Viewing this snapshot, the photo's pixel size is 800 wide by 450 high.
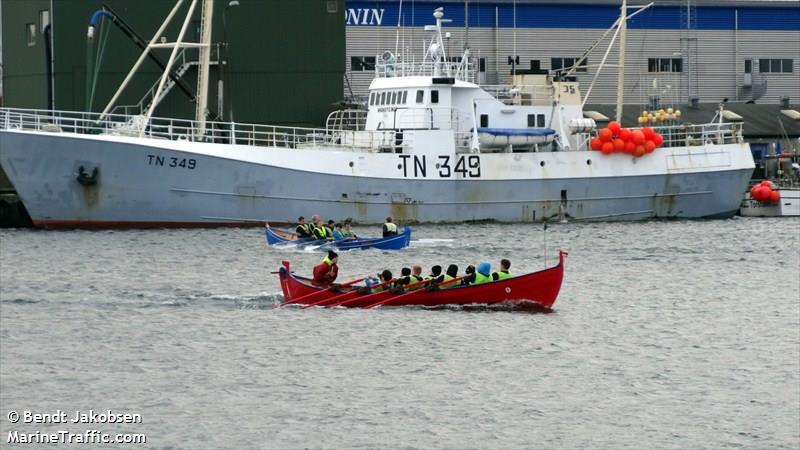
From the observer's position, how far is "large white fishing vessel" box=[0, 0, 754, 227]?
184ft

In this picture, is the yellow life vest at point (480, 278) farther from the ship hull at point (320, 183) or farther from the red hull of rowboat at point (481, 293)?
the ship hull at point (320, 183)

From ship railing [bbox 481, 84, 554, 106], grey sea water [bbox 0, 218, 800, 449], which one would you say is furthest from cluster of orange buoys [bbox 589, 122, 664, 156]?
grey sea water [bbox 0, 218, 800, 449]

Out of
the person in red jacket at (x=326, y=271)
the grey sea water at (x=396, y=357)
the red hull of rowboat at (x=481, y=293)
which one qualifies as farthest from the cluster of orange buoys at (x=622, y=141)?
the person in red jacket at (x=326, y=271)

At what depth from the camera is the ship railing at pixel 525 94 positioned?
63719 millimetres

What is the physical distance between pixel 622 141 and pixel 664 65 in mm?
25423

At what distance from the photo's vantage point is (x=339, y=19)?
70.5 m

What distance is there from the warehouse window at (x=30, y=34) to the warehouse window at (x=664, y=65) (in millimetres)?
34079

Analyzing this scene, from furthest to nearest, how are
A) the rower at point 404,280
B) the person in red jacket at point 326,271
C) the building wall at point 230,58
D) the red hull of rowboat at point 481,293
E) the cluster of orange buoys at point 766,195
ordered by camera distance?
the cluster of orange buoys at point 766,195 → the building wall at point 230,58 → the person in red jacket at point 326,271 → the rower at point 404,280 → the red hull of rowboat at point 481,293

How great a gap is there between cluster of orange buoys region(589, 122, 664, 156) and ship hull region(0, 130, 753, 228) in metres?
0.51

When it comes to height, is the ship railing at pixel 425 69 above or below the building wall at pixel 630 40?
below

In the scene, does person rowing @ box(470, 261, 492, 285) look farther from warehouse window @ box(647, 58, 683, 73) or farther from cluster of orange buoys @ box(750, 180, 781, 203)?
warehouse window @ box(647, 58, 683, 73)

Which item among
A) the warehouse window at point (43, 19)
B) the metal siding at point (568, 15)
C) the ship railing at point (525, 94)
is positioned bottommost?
the ship railing at point (525, 94)

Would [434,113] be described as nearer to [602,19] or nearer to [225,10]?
[225,10]

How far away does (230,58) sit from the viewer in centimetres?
6838
